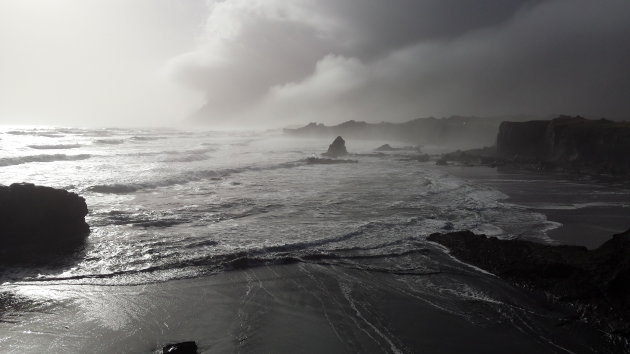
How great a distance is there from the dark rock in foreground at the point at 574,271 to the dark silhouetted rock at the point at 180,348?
746 centimetres

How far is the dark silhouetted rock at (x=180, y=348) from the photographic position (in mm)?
6125

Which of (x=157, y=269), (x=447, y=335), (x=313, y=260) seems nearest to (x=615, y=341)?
(x=447, y=335)

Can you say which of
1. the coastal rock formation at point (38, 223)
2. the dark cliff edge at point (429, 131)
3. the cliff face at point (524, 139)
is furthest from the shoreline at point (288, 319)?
the dark cliff edge at point (429, 131)

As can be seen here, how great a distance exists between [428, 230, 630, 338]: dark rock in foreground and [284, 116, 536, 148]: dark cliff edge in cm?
8245

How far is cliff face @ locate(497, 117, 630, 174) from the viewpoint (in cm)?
3497

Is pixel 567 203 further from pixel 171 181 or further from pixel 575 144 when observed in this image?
pixel 171 181

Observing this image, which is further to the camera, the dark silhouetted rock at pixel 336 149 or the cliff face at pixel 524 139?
the dark silhouetted rock at pixel 336 149

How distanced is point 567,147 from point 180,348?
146 ft

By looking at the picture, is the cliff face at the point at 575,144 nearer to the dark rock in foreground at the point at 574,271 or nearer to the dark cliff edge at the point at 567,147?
the dark cliff edge at the point at 567,147

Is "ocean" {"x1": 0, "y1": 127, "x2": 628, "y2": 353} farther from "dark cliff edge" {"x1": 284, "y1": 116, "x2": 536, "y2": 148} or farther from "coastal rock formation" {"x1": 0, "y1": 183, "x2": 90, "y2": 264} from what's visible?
"dark cliff edge" {"x1": 284, "y1": 116, "x2": 536, "y2": 148}

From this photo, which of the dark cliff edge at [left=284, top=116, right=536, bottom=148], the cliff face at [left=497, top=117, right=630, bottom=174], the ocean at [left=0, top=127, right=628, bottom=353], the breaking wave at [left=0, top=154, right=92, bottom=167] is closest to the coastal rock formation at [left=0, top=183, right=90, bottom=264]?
the ocean at [left=0, top=127, right=628, bottom=353]

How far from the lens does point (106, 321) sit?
7598 mm

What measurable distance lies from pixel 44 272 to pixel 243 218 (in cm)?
742

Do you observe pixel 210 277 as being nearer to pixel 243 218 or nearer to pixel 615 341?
pixel 243 218
